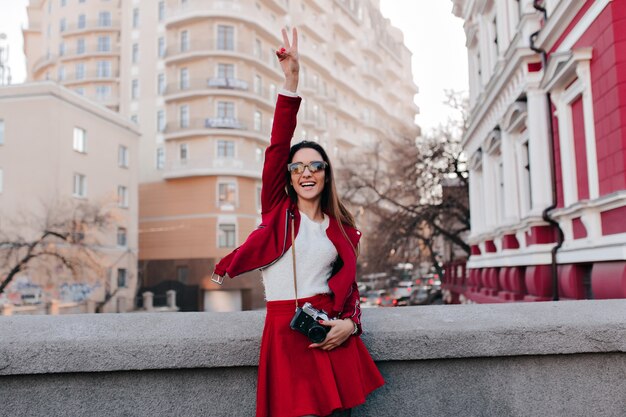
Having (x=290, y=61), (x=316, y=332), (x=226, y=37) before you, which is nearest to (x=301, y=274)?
(x=316, y=332)

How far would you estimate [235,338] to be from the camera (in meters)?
3.52

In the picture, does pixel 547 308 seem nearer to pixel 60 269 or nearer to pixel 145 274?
pixel 60 269

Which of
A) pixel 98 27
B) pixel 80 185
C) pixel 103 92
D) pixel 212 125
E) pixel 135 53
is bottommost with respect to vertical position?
pixel 80 185

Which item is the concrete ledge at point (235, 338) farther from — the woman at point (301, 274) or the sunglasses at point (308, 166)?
the sunglasses at point (308, 166)

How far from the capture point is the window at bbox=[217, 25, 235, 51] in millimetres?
47188

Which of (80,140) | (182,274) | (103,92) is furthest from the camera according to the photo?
(103,92)

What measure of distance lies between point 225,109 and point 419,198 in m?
21.7

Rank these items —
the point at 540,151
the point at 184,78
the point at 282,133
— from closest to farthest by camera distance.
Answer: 1. the point at 282,133
2. the point at 540,151
3. the point at 184,78

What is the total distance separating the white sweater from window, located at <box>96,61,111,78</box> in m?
60.1

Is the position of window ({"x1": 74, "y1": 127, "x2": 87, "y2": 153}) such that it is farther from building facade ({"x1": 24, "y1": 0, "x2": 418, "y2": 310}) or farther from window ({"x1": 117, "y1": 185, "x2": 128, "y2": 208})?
building facade ({"x1": 24, "y1": 0, "x2": 418, "y2": 310})

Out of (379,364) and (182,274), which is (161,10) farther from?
(379,364)

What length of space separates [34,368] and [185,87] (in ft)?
152

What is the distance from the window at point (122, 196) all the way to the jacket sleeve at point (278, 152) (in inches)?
1573

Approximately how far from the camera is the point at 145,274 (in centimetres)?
4678
